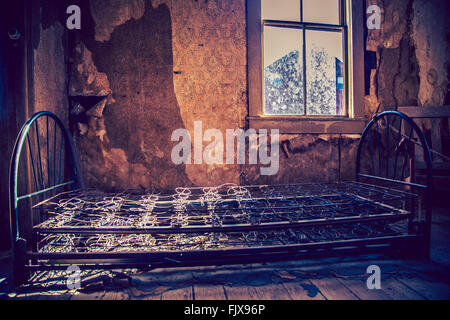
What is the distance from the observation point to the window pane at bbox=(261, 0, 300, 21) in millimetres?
3010

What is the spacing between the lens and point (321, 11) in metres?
3.17

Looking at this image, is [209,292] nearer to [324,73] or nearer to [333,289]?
[333,289]

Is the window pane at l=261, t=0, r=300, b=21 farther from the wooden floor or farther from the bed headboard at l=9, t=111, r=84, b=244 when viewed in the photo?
the wooden floor

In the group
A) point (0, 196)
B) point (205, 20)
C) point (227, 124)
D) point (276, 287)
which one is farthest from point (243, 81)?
point (0, 196)

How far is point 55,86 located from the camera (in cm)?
243

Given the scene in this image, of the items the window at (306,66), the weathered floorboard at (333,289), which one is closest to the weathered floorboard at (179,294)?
the weathered floorboard at (333,289)

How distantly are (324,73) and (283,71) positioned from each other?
1.90ft

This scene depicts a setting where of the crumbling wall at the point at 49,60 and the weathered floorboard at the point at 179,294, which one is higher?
the crumbling wall at the point at 49,60

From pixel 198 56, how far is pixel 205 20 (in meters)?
0.42

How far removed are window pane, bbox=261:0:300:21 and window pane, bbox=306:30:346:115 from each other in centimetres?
29

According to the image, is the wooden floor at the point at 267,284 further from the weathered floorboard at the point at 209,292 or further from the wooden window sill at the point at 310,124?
the wooden window sill at the point at 310,124

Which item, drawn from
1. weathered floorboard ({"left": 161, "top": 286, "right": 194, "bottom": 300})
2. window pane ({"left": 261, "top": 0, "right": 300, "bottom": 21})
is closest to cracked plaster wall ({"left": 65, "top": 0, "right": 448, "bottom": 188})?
window pane ({"left": 261, "top": 0, "right": 300, "bottom": 21})

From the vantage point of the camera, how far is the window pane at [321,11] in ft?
10.3

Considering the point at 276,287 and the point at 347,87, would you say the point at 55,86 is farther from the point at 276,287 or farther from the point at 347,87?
the point at 347,87
